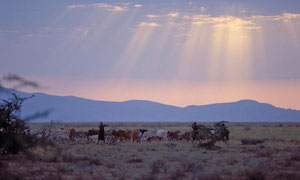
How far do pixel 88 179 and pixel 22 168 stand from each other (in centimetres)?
325

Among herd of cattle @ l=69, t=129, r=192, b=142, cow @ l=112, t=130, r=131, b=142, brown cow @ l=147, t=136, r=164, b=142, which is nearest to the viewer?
herd of cattle @ l=69, t=129, r=192, b=142

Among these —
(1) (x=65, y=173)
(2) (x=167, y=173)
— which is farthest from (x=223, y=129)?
(1) (x=65, y=173)

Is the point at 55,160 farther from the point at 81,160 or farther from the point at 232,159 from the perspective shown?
the point at 232,159

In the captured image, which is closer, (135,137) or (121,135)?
(121,135)

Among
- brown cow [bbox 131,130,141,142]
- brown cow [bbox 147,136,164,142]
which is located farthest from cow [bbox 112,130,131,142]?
brown cow [bbox 147,136,164,142]

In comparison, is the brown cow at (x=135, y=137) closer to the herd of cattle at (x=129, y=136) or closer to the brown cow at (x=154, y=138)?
the herd of cattle at (x=129, y=136)

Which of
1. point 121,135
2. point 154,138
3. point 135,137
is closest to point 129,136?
point 135,137

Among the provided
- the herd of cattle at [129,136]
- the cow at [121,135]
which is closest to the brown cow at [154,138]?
the herd of cattle at [129,136]

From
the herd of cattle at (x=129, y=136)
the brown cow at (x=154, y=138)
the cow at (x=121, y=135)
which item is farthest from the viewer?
the brown cow at (x=154, y=138)

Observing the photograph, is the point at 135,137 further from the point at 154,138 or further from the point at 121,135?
the point at 154,138

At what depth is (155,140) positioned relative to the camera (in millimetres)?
33688

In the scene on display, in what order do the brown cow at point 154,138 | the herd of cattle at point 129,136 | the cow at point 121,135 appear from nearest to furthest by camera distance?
the herd of cattle at point 129,136
the cow at point 121,135
the brown cow at point 154,138

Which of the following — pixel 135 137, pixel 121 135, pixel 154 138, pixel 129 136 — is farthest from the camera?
pixel 154 138

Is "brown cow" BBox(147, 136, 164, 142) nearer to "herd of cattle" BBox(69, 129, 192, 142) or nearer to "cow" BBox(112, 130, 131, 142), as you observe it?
"herd of cattle" BBox(69, 129, 192, 142)
